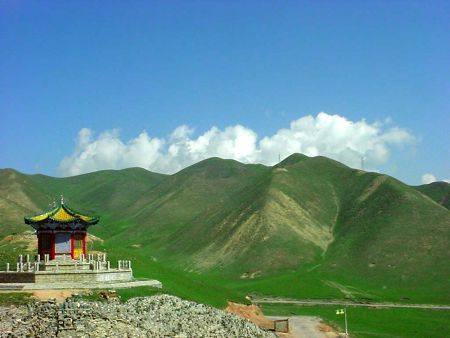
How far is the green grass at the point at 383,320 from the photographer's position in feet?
247

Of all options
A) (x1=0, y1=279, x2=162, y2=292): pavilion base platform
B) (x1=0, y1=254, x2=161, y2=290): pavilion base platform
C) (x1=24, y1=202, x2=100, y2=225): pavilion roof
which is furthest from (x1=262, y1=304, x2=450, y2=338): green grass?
(x1=24, y1=202, x2=100, y2=225): pavilion roof

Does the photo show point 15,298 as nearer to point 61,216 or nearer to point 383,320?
point 61,216

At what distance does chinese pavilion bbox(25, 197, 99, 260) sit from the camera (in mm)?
61531

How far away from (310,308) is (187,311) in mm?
56439

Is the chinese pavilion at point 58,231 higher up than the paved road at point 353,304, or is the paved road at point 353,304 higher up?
the chinese pavilion at point 58,231

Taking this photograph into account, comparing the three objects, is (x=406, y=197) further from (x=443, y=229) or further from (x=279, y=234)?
(x=279, y=234)

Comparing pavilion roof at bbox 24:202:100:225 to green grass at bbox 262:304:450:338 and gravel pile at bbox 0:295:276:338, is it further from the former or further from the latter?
green grass at bbox 262:304:450:338

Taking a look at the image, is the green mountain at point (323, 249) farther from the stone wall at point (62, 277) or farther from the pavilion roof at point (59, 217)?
the stone wall at point (62, 277)

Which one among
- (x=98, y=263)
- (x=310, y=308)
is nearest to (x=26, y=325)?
(x=98, y=263)

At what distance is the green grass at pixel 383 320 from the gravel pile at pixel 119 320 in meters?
26.1

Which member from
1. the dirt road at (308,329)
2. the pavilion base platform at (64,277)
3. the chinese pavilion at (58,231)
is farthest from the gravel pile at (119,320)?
the dirt road at (308,329)

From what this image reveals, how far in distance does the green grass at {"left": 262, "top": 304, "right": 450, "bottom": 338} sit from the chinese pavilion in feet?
106

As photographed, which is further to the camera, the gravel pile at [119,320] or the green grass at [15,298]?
the green grass at [15,298]

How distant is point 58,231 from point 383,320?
49.9 m
